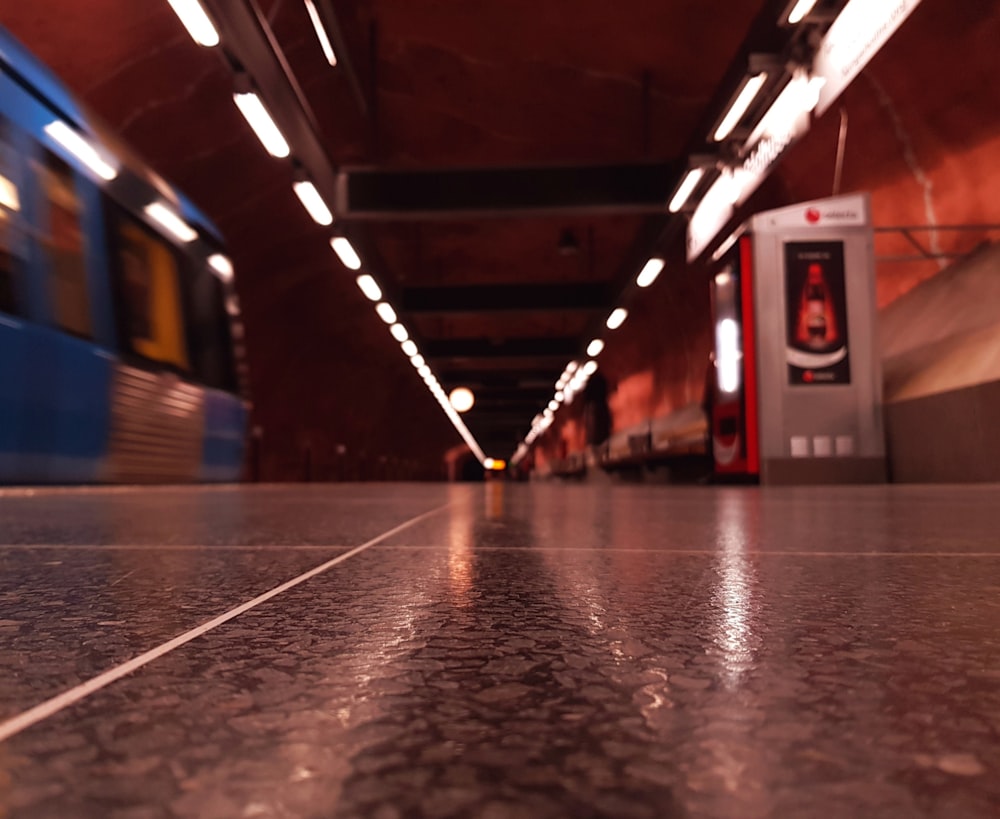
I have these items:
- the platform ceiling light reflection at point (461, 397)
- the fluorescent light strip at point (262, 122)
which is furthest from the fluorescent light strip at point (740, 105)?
the platform ceiling light reflection at point (461, 397)

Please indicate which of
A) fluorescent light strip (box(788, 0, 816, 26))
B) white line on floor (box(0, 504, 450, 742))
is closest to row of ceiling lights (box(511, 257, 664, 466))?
fluorescent light strip (box(788, 0, 816, 26))

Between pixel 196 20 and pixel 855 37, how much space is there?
4494 millimetres

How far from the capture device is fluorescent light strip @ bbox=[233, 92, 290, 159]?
6516 millimetres

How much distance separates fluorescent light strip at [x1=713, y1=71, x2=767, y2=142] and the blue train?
5.08 m

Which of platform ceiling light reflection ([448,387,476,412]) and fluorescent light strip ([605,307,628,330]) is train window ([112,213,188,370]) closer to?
fluorescent light strip ([605,307,628,330])

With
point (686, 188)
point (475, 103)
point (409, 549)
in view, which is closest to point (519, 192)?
point (686, 188)

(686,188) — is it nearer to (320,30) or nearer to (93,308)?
(320,30)

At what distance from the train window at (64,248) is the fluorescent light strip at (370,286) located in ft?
22.6

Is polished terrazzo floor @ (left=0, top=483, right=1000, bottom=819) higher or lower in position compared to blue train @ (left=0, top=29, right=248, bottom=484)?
lower

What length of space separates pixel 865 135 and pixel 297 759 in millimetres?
11066

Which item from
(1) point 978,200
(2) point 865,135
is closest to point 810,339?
(1) point 978,200

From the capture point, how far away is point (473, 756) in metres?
0.45

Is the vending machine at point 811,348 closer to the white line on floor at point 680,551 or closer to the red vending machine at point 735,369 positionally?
the red vending machine at point 735,369

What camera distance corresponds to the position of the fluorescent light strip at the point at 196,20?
526 centimetres
